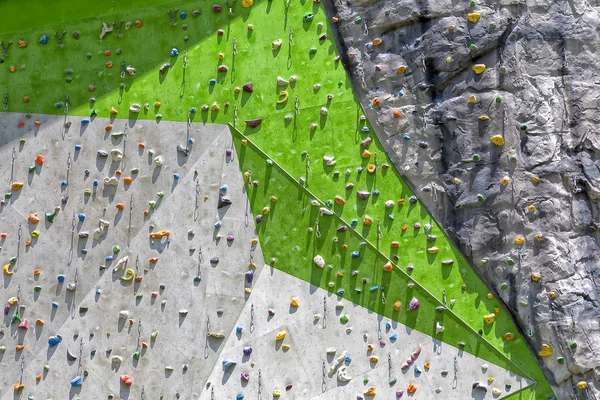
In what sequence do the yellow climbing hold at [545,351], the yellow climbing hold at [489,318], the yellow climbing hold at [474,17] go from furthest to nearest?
the yellow climbing hold at [474,17] → the yellow climbing hold at [489,318] → the yellow climbing hold at [545,351]

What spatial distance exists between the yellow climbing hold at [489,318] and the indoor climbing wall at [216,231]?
0.05 feet

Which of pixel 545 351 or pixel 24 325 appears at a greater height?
pixel 24 325

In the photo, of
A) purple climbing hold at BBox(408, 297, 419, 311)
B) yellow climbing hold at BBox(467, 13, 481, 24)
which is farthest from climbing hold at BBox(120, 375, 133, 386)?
yellow climbing hold at BBox(467, 13, 481, 24)

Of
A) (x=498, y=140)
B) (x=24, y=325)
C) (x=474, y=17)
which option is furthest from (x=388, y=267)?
(x=24, y=325)

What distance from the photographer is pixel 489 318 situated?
13.3 m

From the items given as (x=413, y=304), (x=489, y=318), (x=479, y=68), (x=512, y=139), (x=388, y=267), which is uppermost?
(x=479, y=68)

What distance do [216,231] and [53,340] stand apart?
278 centimetres

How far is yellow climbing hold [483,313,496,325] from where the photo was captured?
43.5 ft

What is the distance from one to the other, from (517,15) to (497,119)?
5.05 feet

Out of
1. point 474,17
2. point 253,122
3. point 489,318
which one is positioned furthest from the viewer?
point 253,122

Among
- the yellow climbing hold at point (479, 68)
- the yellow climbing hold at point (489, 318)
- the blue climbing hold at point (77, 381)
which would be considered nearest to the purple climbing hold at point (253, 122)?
the yellow climbing hold at point (479, 68)

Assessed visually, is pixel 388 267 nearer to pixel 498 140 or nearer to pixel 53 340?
pixel 498 140

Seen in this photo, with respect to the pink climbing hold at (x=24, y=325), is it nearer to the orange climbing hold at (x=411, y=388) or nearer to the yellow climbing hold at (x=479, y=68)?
the orange climbing hold at (x=411, y=388)

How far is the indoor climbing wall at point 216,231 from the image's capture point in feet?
43.7
